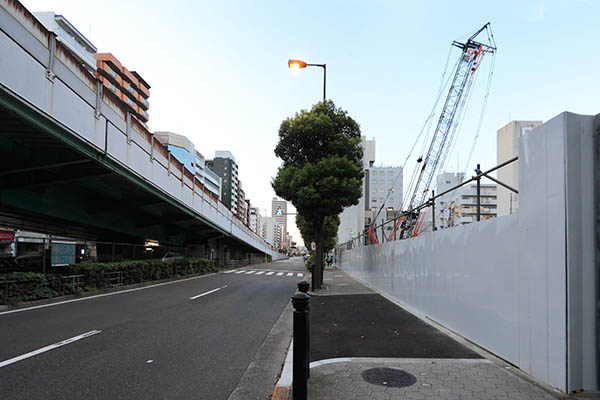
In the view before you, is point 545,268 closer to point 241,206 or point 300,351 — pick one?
point 300,351

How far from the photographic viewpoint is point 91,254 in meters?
14.5

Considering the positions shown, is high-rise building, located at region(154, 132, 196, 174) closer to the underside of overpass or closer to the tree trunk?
the underside of overpass

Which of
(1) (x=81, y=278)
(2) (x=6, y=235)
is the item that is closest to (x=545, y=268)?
(1) (x=81, y=278)

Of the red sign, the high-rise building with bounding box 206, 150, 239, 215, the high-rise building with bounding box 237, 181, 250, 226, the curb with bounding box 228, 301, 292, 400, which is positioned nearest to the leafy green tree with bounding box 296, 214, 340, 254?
the red sign

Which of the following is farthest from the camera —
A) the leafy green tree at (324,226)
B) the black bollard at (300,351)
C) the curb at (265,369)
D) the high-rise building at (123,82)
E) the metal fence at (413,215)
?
the high-rise building at (123,82)

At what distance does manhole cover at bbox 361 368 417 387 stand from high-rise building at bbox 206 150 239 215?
11525 centimetres

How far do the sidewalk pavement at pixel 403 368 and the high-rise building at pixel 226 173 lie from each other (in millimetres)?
113228

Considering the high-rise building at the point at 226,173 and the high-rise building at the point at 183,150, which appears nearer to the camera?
the high-rise building at the point at 183,150

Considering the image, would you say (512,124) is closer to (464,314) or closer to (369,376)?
(464,314)

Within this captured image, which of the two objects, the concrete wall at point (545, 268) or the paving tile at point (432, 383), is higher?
the concrete wall at point (545, 268)

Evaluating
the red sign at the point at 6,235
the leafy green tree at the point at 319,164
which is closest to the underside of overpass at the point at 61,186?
the red sign at the point at 6,235

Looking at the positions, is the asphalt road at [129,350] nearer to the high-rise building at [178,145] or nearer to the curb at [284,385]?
the curb at [284,385]

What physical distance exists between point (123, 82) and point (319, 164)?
65479 millimetres

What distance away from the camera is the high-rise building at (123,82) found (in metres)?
62.2
